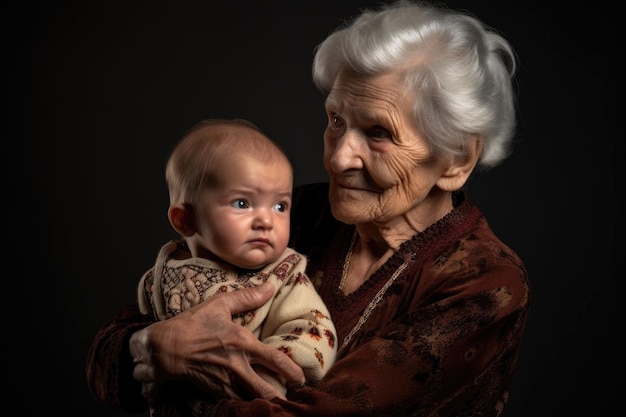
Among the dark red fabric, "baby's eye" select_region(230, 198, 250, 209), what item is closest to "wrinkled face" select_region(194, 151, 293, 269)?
"baby's eye" select_region(230, 198, 250, 209)

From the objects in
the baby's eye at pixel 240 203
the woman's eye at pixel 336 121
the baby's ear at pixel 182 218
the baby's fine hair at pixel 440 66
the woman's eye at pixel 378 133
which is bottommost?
the baby's ear at pixel 182 218

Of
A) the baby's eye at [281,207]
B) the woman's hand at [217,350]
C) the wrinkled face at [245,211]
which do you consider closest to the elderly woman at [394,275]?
the woman's hand at [217,350]

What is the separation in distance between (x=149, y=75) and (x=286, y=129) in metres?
0.66

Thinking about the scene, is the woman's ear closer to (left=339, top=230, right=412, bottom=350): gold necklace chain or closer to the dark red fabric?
the dark red fabric

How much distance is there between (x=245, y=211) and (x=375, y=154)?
436 millimetres

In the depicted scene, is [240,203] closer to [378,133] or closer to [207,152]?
[207,152]

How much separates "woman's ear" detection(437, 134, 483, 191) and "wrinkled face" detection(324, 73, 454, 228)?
2 centimetres

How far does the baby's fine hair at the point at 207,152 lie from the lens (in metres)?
2.46

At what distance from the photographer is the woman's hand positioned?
7.75 feet

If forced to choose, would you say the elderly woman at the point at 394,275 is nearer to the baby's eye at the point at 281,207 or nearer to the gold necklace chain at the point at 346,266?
the gold necklace chain at the point at 346,266

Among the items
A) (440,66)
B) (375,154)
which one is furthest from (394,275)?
(440,66)

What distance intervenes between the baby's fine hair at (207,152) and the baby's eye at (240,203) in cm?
7

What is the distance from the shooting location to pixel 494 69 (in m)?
2.77

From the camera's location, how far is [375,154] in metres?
2.67
